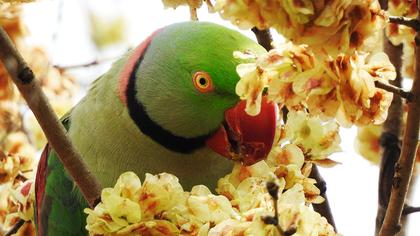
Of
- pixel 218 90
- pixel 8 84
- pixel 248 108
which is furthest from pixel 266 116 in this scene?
pixel 8 84

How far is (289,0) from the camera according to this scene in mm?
1662

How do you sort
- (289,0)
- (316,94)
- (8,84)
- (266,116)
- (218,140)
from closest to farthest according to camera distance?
(289,0), (316,94), (266,116), (218,140), (8,84)

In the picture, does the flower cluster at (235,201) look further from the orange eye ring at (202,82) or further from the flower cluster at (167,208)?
the orange eye ring at (202,82)

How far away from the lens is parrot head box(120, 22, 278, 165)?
9.04 feet

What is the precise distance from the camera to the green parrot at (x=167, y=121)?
2820 mm

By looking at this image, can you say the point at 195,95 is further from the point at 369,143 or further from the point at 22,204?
the point at 369,143

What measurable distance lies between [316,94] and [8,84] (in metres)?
2.38

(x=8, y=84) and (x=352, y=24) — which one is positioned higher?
(x=352, y=24)

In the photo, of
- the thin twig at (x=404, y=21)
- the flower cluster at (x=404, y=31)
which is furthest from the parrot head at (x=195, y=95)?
the thin twig at (x=404, y=21)

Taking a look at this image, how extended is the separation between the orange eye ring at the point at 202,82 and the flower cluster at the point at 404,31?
674 millimetres

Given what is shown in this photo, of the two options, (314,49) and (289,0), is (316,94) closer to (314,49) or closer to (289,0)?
(314,49)

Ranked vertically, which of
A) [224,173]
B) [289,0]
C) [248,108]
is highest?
[289,0]

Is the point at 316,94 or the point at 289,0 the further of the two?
the point at 316,94

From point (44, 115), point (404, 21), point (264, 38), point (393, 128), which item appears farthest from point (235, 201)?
point (393, 128)
